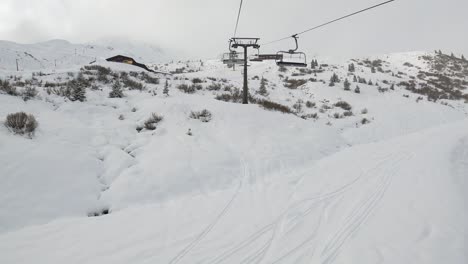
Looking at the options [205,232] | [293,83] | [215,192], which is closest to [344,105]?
[293,83]

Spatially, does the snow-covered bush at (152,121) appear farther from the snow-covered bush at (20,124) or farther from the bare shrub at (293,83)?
the bare shrub at (293,83)

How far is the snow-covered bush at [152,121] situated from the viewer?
8.65 metres

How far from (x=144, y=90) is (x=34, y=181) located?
32.8ft

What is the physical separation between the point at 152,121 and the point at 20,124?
12.3 ft

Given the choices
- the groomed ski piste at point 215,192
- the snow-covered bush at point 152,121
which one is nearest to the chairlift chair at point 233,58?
the groomed ski piste at point 215,192

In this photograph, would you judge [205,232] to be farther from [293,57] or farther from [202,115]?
[293,57]

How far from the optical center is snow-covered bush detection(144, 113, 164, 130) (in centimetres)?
865

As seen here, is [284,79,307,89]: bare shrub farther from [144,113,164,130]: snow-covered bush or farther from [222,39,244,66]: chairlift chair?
[144,113,164,130]: snow-covered bush

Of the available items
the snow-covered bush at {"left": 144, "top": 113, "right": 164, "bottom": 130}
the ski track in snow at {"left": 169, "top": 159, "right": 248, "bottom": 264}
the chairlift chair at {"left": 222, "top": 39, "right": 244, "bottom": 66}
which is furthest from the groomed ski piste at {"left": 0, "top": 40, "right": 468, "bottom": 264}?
the chairlift chair at {"left": 222, "top": 39, "right": 244, "bottom": 66}

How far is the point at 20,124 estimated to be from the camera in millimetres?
6141

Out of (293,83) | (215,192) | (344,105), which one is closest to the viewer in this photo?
(215,192)

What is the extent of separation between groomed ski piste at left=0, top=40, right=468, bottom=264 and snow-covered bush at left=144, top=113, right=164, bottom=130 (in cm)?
26

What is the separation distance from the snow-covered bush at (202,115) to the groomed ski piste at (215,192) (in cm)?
26

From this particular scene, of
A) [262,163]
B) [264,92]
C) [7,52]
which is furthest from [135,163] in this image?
[7,52]
